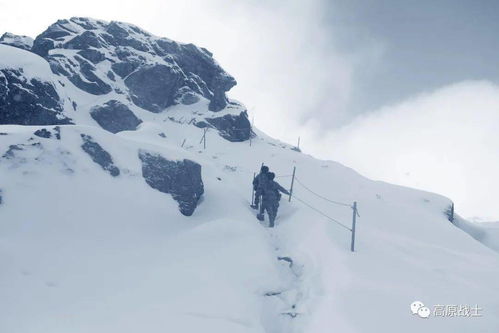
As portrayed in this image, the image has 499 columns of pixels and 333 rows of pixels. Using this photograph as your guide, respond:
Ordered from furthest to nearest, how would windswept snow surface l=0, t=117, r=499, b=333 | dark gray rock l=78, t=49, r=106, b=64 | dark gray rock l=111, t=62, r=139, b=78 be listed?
dark gray rock l=111, t=62, r=139, b=78 < dark gray rock l=78, t=49, r=106, b=64 < windswept snow surface l=0, t=117, r=499, b=333

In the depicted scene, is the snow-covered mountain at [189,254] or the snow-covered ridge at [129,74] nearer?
the snow-covered mountain at [189,254]

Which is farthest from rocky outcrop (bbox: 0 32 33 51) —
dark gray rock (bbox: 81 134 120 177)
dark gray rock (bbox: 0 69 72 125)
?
dark gray rock (bbox: 81 134 120 177)

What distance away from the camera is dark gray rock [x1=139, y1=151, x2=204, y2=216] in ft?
45.3

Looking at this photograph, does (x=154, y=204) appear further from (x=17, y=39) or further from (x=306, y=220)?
(x=17, y=39)

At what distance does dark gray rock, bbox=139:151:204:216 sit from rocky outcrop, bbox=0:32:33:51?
1847 inches

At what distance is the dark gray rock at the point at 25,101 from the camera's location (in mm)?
23109

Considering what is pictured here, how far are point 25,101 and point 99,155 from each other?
16.1 m

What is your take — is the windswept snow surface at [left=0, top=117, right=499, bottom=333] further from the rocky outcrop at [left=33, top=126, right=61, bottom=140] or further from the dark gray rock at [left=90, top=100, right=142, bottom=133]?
the dark gray rock at [left=90, top=100, right=142, bottom=133]

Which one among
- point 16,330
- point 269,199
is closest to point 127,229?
point 16,330

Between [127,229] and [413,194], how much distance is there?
21428mm

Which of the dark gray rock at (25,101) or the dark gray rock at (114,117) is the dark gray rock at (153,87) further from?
the dark gray rock at (25,101)

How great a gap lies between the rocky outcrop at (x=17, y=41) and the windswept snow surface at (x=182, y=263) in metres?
47.3

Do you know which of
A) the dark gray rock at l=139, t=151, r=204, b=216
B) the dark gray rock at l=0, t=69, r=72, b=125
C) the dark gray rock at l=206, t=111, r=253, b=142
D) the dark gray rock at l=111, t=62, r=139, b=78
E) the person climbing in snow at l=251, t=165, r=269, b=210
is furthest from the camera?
the dark gray rock at l=111, t=62, r=139, b=78

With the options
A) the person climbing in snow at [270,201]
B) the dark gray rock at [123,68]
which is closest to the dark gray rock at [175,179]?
the person climbing in snow at [270,201]
